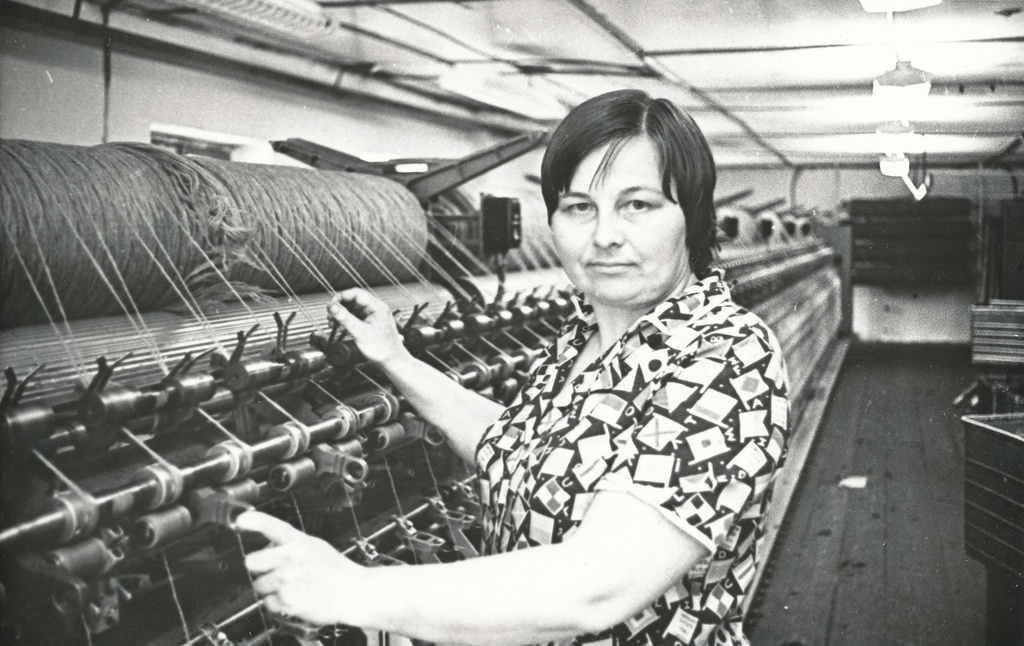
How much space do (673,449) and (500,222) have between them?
4.59 ft

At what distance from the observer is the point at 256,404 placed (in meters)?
1.34

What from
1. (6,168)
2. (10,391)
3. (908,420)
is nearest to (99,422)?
(10,391)

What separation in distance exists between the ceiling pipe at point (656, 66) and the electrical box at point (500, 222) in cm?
67

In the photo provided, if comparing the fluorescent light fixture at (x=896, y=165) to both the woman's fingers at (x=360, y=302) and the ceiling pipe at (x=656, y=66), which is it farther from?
the woman's fingers at (x=360, y=302)

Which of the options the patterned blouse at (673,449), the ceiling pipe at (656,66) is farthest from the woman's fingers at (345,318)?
the ceiling pipe at (656,66)

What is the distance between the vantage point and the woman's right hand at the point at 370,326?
150cm

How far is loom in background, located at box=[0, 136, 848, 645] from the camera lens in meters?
0.99

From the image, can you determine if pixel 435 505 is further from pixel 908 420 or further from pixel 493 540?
pixel 908 420

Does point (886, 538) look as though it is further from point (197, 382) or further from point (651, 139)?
point (197, 382)

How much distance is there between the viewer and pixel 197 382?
114 cm

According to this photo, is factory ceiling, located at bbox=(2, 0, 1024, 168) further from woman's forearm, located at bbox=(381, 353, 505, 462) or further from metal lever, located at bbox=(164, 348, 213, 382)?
metal lever, located at bbox=(164, 348, 213, 382)

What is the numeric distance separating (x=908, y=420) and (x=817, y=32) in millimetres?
4161

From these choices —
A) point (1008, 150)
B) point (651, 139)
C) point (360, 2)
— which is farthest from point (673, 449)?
point (1008, 150)

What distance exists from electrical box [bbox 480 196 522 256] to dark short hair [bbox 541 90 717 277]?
110 centimetres
